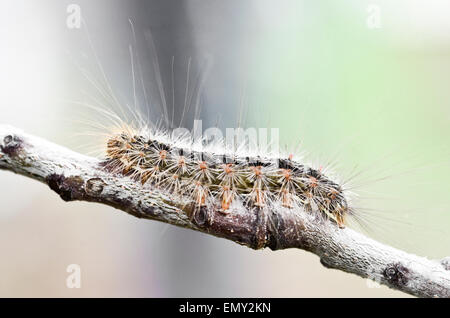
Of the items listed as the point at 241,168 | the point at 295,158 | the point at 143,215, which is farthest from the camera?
the point at 295,158

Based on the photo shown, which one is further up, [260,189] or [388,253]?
[260,189]

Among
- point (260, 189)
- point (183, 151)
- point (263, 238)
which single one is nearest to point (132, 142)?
point (183, 151)

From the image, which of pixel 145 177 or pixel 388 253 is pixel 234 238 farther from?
pixel 388 253

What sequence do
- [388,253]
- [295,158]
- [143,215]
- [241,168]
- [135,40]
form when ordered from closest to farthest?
[143,215] → [388,253] → [241,168] → [295,158] → [135,40]

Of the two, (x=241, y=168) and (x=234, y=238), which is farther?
(x=241, y=168)

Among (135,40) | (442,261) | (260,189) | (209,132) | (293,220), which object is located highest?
(135,40)

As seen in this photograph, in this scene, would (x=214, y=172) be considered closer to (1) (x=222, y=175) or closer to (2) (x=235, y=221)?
(1) (x=222, y=175)
